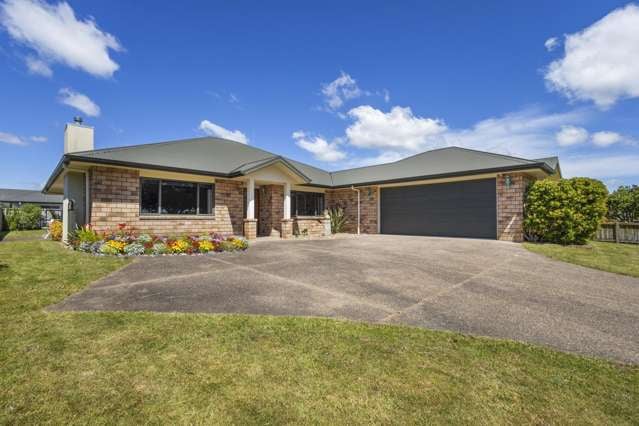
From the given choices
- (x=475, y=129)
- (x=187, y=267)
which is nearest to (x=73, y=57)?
(x=187, y=267)

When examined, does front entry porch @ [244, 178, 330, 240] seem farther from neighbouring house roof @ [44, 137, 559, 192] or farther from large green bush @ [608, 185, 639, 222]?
large green bush @ [608, 185, 639, 222]

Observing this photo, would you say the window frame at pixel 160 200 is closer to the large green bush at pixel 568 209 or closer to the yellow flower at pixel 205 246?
the yellow flower at pixel 205 246

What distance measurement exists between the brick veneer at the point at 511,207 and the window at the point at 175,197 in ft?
43.3

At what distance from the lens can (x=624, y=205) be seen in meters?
15.7

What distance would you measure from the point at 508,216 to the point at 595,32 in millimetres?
7182

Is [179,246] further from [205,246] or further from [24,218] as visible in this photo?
[24,218]

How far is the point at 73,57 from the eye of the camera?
12109 millimetres

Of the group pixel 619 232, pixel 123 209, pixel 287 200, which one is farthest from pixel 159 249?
pixel 619 232

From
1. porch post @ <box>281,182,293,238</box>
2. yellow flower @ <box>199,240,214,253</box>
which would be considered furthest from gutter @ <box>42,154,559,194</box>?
yellow flower @ <box>199,240,214,253</box>

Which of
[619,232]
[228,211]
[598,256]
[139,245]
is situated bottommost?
[598,256]

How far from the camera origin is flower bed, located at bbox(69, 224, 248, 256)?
859 cm

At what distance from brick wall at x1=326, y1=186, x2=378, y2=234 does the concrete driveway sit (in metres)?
9.43

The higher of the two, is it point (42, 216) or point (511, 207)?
point (511, 207)

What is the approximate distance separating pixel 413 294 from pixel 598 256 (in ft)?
27.2
